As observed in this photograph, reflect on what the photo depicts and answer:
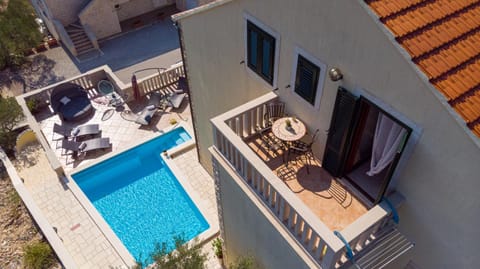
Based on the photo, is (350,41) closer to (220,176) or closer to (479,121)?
(479,121)

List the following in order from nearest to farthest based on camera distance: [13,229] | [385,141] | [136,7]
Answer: [385,141] → [13,229] → [136,7]

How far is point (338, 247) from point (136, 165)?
49.3 ft

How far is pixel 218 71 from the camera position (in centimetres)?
1315

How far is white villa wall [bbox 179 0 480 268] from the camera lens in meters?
6.33

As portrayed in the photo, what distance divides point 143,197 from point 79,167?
405cm

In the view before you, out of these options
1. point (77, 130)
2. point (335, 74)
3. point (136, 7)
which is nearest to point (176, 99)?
point (77, 130)

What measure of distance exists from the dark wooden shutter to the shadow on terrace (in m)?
13.2

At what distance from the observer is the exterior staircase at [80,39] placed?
2833 cm

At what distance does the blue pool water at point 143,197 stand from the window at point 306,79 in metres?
9.53

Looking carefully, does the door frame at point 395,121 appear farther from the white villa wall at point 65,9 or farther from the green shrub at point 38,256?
the white villa wall at point 65,9

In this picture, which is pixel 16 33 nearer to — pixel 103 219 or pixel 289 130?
pixel 103 219

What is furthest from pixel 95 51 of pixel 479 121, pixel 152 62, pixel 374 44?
pixel 479 121

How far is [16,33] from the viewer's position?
26.9 m

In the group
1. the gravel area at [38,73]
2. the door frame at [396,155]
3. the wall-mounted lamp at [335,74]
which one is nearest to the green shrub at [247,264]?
the door frame at [396,155]
